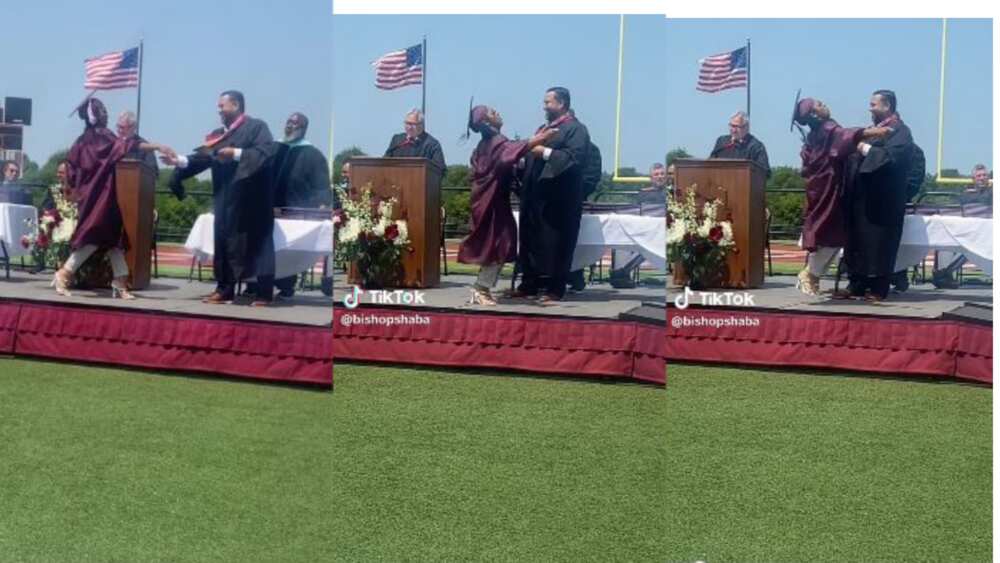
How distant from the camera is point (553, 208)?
3.63 m

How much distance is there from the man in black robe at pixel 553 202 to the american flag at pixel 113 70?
4.16 feet

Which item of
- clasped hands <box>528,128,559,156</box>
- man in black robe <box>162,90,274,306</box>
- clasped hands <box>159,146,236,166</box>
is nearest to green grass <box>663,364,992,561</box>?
clasped hands <box>528,128,559,156</box>

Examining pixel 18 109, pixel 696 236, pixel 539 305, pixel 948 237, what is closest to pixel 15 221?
pixel 18 109

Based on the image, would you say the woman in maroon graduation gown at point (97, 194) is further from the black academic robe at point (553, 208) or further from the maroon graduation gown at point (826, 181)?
the maroon graduation gown at point (826, 181)

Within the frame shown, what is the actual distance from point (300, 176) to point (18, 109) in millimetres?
888

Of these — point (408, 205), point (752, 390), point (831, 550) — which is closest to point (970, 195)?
point (752, 390)

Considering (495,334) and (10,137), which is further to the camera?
(495,334)

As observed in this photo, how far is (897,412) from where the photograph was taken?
367 centimetres

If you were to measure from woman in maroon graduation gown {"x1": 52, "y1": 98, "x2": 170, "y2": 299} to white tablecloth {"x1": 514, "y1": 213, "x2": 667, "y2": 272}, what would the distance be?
1.40 m

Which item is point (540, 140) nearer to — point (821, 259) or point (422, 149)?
point (422, 149)

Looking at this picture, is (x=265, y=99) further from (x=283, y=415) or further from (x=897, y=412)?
(x=897, y=412)

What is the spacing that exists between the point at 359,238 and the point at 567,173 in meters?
0.75

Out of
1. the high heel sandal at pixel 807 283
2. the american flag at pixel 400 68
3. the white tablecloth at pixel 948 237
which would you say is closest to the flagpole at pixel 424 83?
the american flag at pixel 400 68

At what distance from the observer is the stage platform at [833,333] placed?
12.0 ft
